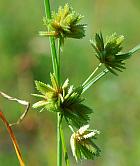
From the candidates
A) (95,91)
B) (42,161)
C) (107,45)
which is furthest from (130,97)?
Result: (107,45)

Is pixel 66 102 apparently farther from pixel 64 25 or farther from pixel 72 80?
pixel 72 80

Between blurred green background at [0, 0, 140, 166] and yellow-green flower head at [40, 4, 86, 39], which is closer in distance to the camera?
yellow-green flower head at [40, 4, 86, 39]

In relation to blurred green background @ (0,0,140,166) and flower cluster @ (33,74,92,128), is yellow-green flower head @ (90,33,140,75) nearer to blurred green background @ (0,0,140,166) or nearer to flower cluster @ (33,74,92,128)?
flower cluster @ (33,74,92,128)

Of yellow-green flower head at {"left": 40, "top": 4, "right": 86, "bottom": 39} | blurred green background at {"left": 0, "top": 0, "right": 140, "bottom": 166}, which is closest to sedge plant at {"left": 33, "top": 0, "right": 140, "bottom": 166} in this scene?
yellow-green flower head at {"left": 40, "top": 4, "right": 86, "bottom": 39}

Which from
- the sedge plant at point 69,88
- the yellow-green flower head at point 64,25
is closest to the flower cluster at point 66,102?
the sedge plant at point 69,88

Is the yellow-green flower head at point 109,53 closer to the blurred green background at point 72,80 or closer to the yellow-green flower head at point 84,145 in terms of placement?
the yellow-green flower head at point 84,145
